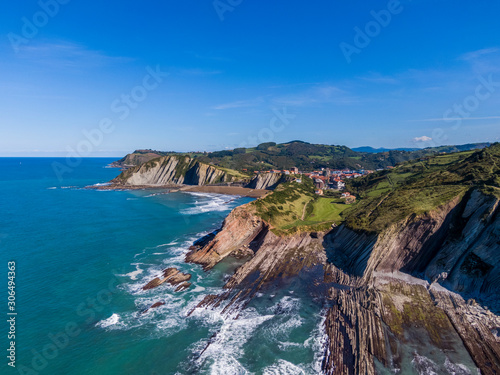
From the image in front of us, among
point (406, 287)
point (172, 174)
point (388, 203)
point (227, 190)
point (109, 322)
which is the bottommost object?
point (109, 322)

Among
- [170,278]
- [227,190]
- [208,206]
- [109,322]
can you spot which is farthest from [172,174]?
[109,322]

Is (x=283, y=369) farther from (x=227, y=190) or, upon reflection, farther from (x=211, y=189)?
(x=211, y=189)

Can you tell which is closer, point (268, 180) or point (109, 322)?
point (109, 322)

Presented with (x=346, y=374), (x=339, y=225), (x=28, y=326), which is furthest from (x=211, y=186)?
(x=346, y=374)

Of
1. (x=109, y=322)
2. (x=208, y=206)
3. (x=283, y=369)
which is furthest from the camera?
(x=208, y=206)

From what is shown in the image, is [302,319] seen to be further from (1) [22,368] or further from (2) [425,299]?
(1) [22,368]

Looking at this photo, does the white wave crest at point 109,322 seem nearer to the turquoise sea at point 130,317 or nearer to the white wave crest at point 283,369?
the turquoise sea at point 130,317

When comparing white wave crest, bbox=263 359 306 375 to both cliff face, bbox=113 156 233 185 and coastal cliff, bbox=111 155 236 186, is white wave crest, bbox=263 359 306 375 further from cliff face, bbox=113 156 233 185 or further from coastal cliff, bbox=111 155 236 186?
cliff face, bbox=113 156 233 185

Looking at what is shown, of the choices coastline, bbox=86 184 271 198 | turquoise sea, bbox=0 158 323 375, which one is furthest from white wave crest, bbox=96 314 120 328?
coastline, bbox=86 184 271 198
